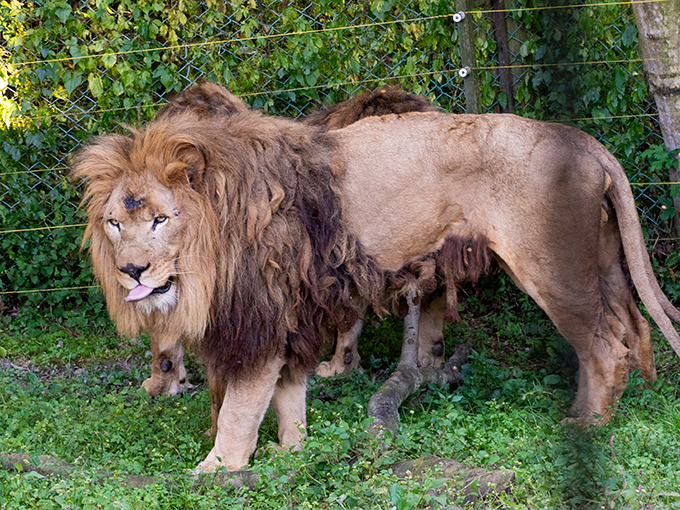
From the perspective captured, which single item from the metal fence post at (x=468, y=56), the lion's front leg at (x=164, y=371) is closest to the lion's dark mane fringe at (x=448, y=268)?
the lion's front leg at (x=164, y=371)

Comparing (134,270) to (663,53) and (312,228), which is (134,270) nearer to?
(312,228)

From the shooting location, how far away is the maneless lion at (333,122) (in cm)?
407

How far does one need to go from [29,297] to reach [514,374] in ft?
12.1

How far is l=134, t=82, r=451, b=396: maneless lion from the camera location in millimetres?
4066

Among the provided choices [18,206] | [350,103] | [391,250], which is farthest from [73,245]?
[391,250]

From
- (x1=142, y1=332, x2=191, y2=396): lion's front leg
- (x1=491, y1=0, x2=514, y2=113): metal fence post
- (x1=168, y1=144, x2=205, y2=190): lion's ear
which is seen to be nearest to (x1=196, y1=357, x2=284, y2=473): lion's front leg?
(x1=168, y1=144, x2=205, y2=190): lion's ear

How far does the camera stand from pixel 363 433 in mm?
3117

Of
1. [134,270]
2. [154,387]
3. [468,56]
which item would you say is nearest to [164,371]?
[154,387]

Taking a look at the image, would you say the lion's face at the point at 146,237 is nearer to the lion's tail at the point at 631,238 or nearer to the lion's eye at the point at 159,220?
the lion's eye at the point at 159,220

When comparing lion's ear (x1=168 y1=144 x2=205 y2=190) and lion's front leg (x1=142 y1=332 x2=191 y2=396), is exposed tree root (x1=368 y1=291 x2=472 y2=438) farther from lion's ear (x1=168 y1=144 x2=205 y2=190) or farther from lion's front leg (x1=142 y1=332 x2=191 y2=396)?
lion's front leg (x1=142 y1=332 x2=191 y2=396)

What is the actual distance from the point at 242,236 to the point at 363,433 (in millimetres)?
982

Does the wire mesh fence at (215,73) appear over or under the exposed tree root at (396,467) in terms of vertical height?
over

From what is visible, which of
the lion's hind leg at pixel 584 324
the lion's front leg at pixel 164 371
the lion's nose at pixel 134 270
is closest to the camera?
the lion's nose at pixel 134 270

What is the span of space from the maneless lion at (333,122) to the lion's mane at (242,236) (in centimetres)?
36
